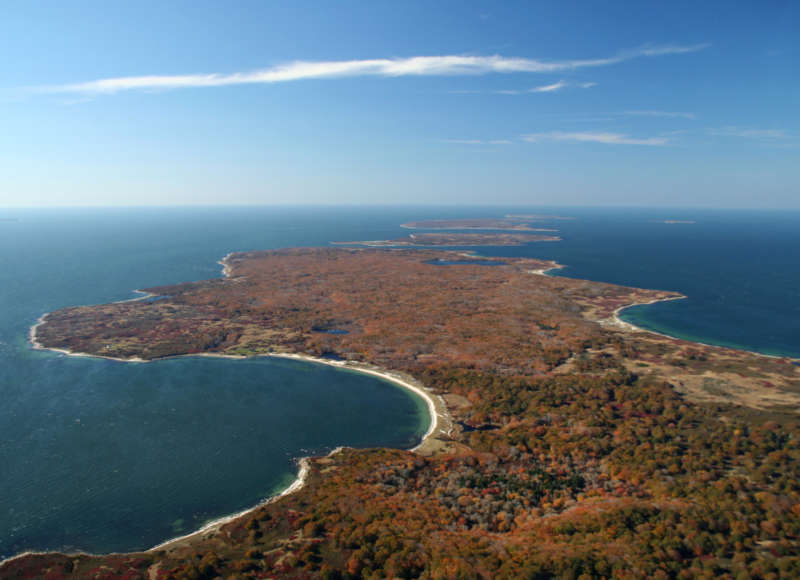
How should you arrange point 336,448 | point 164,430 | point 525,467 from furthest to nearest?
1. point 164,430
2. point 336,448
3. point 525,467

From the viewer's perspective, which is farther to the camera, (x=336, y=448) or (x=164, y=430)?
(x=164, y=430)

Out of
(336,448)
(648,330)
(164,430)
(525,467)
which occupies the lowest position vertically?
(336,448)

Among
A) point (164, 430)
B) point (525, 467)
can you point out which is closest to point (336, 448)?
point (525, 467)

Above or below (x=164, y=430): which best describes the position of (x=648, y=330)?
above

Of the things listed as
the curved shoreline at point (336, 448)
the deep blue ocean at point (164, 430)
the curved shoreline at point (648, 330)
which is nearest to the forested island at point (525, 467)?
the curved shoreline at point (336, 448)

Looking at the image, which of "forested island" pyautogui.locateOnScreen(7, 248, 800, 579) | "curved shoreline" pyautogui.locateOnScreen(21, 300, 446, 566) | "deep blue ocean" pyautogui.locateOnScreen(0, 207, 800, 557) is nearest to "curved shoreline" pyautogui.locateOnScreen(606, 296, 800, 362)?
"forested island" pyautogui.locateOnScreen(7, 248, 800, 579)

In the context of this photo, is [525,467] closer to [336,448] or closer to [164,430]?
[336,448]

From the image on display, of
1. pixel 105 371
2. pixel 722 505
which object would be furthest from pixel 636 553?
pixel 105 371

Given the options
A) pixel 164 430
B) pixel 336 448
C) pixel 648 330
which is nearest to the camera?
pixel 336 448

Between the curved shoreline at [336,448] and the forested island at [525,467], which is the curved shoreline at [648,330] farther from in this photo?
the curved shoreline at [336,448]
